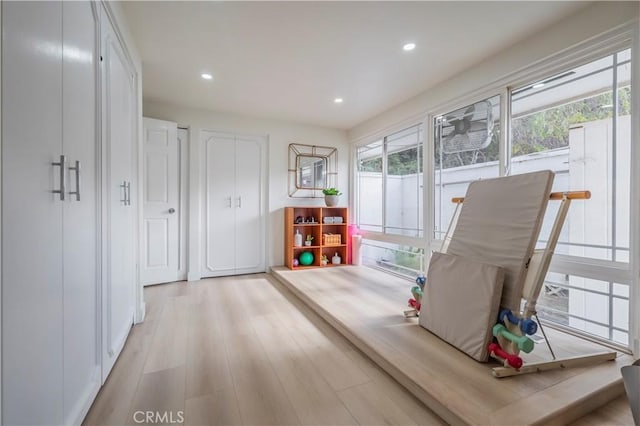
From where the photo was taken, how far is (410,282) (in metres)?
3.55

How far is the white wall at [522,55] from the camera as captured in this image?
1845 millimetres

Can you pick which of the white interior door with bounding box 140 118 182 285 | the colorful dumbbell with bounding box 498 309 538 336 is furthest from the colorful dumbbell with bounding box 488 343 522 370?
the white interior door with bounding box 140 118 182 285

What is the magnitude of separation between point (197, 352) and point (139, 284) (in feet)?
3.19

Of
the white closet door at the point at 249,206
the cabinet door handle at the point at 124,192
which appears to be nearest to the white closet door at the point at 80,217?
the cabinet door handle at the point at 124,192

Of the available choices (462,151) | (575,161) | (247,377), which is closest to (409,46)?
(462,151)

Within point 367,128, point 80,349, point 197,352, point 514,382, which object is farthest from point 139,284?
point 367,128

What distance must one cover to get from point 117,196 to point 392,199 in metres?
3.32

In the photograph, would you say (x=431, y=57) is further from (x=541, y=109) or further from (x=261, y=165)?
(x=261, y=165)

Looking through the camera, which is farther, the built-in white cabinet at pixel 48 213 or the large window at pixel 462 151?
the large window at pixel 462 151

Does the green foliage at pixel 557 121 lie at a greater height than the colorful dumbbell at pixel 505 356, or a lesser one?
greater

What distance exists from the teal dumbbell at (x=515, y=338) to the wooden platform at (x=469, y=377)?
0.61 feet

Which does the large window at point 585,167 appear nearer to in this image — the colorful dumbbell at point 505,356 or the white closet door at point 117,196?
the colorful dumbbell at point 505,356

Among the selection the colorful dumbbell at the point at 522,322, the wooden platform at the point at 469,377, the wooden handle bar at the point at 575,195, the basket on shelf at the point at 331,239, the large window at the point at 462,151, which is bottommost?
the wooden platform at the point at 469,377

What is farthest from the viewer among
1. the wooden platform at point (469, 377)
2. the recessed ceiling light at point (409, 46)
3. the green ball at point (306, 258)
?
the green ball at point (306, 258)
